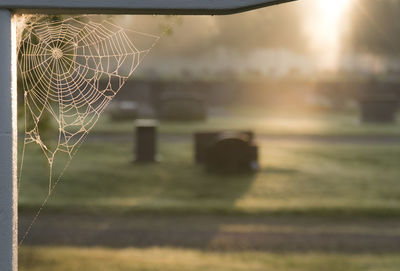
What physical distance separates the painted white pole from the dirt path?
5.79 metres

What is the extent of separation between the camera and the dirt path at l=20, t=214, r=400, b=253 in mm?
8000

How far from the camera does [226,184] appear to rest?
1270 cm

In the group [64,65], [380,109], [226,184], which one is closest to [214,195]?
[226,184]

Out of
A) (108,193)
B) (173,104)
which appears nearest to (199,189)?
(108,193)

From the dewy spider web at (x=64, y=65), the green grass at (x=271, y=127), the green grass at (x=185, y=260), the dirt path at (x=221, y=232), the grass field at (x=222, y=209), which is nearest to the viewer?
the dewy spider web at (x=64, y=65)

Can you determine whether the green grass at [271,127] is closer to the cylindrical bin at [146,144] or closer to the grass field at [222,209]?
the grass field at [222,209]

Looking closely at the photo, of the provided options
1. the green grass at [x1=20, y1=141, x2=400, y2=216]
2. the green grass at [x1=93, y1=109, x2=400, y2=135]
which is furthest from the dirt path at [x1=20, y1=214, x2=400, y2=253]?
the green grass at [x1=93, y1=109, x2=400, y2=135]

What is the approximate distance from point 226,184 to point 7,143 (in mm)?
10635

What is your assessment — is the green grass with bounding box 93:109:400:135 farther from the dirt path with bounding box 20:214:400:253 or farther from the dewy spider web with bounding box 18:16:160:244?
the dewy spider web with bounding box 18:16:160:244

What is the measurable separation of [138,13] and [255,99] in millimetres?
40575

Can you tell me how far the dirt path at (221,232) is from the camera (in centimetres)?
800

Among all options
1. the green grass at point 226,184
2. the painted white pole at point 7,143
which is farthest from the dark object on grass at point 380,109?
the painted white pole at point 7,143

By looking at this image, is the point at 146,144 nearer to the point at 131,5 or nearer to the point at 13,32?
the point at 13,32

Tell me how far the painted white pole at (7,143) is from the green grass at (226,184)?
26.1 feet
